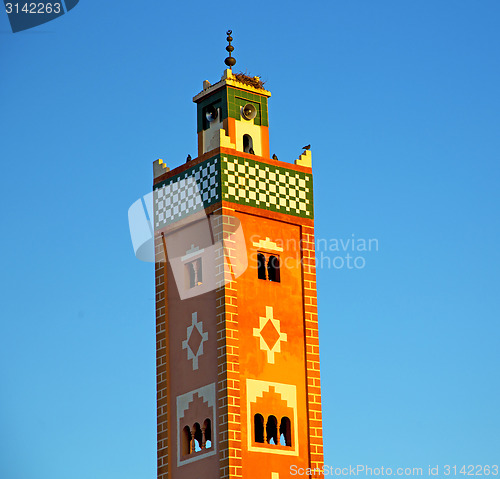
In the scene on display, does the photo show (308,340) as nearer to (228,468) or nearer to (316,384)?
(316,384)

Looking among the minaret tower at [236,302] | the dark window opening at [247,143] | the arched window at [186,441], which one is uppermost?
the dark window opening at [247,143]

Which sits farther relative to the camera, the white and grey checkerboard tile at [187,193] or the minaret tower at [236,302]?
the white and grey checkerboard tile at [187,193]

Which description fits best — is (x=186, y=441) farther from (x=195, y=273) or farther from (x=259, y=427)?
(x=195, y=273)

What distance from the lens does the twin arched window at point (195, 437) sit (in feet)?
163

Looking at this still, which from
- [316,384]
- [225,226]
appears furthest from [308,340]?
[225,226]

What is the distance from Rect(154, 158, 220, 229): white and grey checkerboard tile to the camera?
169 feet

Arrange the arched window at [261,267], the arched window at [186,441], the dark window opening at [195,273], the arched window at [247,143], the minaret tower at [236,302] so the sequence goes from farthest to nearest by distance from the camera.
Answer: the arched window at [247,143] < the dark window opening at [195,273] < the arched window at [261,267] < the arched window at [186,441] < the minaret tower at [236,302]

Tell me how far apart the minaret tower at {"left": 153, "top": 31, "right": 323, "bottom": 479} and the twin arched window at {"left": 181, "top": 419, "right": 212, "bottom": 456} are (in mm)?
32

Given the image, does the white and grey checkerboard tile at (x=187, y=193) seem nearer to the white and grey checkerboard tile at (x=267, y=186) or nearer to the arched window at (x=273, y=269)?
the white and grey checkerboard tile at (x=267, y=186)

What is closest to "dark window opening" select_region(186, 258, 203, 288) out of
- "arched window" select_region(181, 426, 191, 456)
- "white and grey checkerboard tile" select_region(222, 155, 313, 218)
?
"white and grey checkerboard tile" select_region(222, 155, 313, 218)

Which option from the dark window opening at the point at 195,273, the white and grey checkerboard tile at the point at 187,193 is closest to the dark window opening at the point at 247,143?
the white and grey checkerboard tile at the point at 187,193

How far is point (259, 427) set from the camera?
49.7 meters

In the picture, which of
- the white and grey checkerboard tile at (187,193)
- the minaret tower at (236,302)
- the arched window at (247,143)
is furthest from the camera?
the arched window at (247,143)

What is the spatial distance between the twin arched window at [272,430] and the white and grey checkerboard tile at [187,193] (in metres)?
7.29
